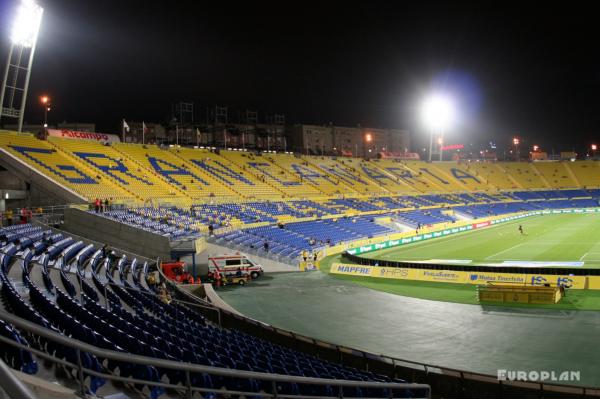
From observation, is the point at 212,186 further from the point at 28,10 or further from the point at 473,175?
the point at 473,175

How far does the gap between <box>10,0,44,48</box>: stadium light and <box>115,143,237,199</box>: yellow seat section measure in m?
18.5

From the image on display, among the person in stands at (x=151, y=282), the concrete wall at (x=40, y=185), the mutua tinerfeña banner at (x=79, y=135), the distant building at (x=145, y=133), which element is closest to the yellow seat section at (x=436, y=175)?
the distant building at (x=145, y=133)

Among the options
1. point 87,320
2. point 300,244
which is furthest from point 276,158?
point 87,320

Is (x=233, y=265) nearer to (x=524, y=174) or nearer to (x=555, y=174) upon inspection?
(x=524, y=174)

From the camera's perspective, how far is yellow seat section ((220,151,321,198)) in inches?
2466

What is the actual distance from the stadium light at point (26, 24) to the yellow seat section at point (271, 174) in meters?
31.6

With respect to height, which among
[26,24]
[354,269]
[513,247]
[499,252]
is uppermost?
[26,24]

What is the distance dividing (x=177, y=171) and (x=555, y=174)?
89.1m

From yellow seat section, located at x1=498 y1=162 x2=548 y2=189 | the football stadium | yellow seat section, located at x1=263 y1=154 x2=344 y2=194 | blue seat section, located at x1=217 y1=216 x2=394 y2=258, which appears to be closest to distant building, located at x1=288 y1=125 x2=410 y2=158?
yellow seat section, located at x1=498 y1=162 x2=548 y2=189

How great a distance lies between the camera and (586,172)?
108062 millimetres

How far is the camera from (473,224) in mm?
62750

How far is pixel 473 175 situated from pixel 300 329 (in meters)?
90.3

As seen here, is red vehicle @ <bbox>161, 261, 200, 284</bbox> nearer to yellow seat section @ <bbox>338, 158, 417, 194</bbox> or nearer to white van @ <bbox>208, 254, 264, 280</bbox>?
white van @ <bbox>208, 254, 264, 280</bbox>

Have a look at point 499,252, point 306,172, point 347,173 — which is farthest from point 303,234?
point 347,173
